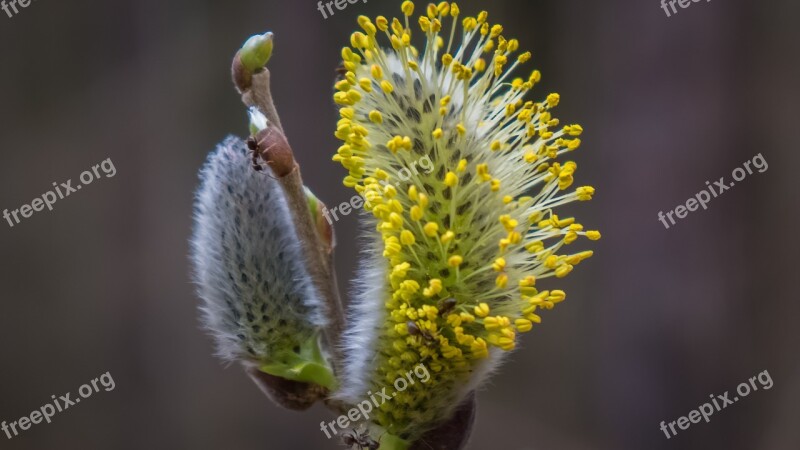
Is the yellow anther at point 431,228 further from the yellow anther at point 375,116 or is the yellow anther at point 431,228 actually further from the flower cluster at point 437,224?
the yellow anther at point 375,116

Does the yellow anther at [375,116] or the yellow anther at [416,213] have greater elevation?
the yellow anther at [375,116]

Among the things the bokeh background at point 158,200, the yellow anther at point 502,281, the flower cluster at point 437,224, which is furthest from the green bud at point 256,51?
the bokeh background at point 158,200

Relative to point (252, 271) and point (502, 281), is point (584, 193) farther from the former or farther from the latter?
point (252, 271)

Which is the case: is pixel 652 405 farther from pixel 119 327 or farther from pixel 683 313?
pixel 119 327

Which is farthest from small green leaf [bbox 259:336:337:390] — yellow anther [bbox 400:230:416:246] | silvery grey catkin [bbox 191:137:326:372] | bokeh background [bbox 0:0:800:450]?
bokeh background [bbox 0:0:800:450]

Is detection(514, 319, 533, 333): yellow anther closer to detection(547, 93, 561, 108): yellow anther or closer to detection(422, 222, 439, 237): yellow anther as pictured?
detection(422, 222, 439, 237): yellow anther

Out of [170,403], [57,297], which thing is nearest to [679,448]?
[170,403]
